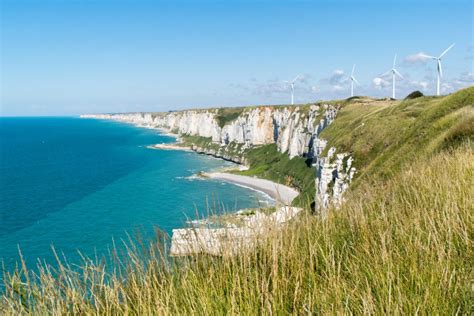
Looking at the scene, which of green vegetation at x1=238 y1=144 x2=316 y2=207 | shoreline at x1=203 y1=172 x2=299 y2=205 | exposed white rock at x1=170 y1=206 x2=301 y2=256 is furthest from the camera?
green vegetation at x1=238 y1=144 x2=316 y2=207

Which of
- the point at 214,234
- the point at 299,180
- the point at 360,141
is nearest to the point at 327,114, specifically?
the point at 299,180

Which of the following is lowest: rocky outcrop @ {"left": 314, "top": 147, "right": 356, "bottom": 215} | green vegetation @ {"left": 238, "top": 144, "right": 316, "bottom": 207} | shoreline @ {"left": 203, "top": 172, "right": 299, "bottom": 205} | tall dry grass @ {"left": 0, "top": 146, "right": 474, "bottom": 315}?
shoreline @ {"left": 203, "top": 172, "right": 299, "bottom": 205}

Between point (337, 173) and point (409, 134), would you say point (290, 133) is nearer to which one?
point (337, 173)

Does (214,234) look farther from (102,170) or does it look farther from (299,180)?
(102,170)

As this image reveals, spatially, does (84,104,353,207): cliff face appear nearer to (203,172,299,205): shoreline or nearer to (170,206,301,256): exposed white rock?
(203,172,299,205): shoreline

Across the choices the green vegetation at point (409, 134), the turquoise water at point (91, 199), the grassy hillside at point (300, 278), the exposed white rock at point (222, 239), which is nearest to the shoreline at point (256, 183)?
the turquoise water at point (91, 199)

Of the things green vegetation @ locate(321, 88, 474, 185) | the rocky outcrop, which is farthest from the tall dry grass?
the rocky outcrop

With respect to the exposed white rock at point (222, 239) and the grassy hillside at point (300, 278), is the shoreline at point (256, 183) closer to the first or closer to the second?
the exposed white rock at point (222, 239)

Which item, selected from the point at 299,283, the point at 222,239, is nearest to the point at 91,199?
the point at 222,239
